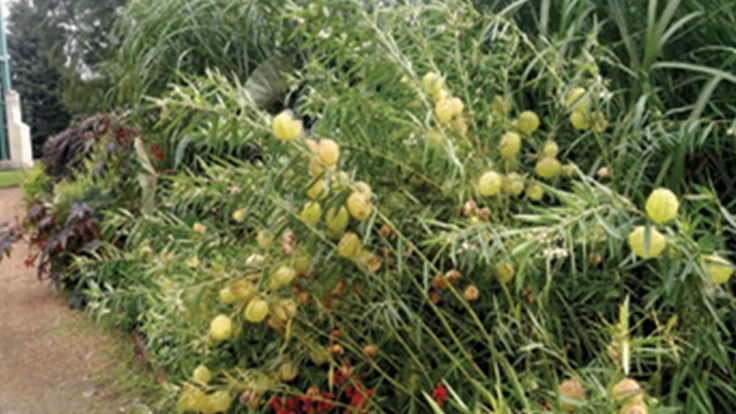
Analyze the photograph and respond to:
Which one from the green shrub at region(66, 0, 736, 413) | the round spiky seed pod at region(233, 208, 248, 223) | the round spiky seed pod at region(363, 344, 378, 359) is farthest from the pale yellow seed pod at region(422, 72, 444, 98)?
the round spiky seed pod at region(363, 344, 378, 359)

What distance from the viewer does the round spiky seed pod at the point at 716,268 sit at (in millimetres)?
856

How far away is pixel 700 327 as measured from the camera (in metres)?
1.05

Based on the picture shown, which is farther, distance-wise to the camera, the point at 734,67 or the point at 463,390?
the point at 734,67

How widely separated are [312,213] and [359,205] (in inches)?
3.7

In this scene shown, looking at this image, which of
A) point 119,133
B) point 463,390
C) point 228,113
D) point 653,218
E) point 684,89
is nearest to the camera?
point 653,218

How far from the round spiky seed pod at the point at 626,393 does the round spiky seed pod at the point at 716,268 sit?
A: 0.18m

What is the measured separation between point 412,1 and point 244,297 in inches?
36.2

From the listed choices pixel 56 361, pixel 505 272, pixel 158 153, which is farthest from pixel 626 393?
pixel 56 361

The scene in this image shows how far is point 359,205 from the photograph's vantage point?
1.12 m

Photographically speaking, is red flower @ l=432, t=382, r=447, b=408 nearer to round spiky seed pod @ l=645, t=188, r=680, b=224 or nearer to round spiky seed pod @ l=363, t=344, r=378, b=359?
round spiky seed pod @ l=363, t=344, r=378, b=359

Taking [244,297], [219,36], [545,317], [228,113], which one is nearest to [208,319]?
[244,297]

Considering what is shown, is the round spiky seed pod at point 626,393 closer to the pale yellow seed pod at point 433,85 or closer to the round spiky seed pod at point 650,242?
the round spiky seed pod at point 650,242

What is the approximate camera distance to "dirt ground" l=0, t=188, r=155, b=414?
2.86m

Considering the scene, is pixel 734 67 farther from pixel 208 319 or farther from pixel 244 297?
pixel 208 319
